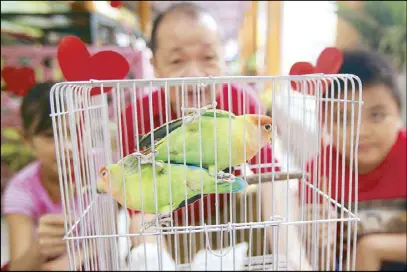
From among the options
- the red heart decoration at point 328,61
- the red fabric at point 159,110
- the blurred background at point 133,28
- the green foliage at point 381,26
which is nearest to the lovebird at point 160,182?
the red fabric at point 159,110

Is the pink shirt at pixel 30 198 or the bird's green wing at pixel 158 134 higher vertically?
the bird's green wing at pixel 158 134

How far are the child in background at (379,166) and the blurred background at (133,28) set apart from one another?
2.8 inches

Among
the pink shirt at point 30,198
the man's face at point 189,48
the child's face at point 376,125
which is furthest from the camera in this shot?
the pink shirt at point 30,198

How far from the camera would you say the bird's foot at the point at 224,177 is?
58 centimetres

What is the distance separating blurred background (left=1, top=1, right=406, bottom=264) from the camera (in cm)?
98

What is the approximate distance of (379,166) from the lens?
957 mm

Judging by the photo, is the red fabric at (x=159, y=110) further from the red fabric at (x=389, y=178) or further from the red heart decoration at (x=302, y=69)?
the red fabric at (x=389, y=178)

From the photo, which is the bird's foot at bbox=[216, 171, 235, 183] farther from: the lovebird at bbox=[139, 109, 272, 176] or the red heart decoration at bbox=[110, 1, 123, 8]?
the red heart decoration at bbox=[110, 1, 123, 8]

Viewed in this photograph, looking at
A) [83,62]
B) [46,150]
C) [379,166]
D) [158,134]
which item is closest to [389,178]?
[379,166]

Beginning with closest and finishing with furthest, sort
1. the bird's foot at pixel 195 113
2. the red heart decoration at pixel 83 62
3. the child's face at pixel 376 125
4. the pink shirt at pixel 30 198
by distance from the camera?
the bird's foot at pixel 195 113 → the red heart decoration at pixel 83 62 → the child's face at pixel 376 125 → the pink shirt at pixel 30 198

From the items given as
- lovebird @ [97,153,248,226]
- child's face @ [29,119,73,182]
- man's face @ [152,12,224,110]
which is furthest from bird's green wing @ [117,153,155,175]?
child's face @ [29,119,73,182]

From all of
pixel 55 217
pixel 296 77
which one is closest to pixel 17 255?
pixel 55 217

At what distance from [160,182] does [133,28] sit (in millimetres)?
585

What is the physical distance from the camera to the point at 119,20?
105 centimetres
